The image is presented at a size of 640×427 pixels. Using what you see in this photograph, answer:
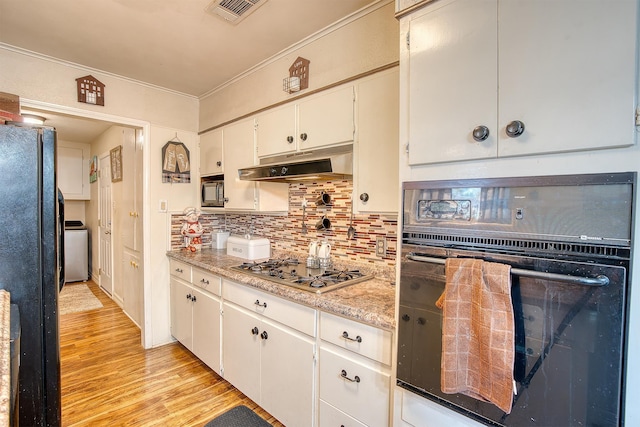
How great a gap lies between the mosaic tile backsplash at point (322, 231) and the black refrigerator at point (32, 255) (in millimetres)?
1598

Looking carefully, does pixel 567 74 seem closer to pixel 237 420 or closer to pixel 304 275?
pixel 237 420

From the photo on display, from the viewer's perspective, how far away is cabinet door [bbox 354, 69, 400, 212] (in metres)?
1.63

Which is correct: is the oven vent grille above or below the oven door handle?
above

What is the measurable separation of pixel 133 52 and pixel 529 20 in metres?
2.51

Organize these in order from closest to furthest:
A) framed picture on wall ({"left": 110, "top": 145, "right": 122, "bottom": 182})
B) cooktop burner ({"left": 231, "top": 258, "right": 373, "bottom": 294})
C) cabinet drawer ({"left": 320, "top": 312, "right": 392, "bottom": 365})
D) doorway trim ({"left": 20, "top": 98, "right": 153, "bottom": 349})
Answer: cabinet drawer ({"left": 320, "top": 312, "right": 392, "bottom": 365})
cooktop burner ({"left": 231, "top": 258, "right": 373, "bottom": 294})
doorway trim ({"left": 20, "top": 98, "right": 153, "bottom": 349})
framed picture on wall ({"left": 110, "top": 145, "right": 122, "bottom": 182})

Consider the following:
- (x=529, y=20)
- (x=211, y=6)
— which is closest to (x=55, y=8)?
(x=211, y=6)

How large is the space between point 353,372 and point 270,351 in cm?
63

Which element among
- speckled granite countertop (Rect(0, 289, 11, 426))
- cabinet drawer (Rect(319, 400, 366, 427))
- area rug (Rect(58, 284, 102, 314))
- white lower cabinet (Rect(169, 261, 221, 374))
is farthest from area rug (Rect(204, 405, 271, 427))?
area rug (Rect(58, 284, 102, 314))

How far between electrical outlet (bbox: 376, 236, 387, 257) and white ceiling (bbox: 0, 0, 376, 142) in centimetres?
137

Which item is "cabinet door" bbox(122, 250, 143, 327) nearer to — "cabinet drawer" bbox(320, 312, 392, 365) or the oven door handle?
"cabinet drawer" bbox(320, 312, 392, 365)

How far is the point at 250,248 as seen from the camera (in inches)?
103

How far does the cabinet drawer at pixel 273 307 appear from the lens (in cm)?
166

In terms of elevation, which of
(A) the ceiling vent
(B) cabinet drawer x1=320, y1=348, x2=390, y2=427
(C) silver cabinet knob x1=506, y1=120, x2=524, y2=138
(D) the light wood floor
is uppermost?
(A) the ceiling vent

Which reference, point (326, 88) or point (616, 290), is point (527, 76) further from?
point (326, 88)
